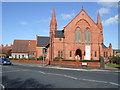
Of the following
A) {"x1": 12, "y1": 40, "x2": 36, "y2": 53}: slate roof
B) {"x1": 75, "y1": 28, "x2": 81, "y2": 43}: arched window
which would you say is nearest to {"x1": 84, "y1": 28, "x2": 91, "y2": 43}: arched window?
{"x1": 75, "y1": 28, "x2": 81, "y2": 43}: arched window

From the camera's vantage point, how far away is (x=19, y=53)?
6669cm

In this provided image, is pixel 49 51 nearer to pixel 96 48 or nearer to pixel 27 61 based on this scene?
pixel 27 61

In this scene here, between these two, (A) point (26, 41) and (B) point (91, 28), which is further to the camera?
(A) point (26, 41)

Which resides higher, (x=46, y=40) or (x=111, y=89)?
(x=46, y=40)

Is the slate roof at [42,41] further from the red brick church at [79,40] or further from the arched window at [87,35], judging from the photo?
the arched window at [87,35]

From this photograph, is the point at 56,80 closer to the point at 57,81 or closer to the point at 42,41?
the point at 57,81

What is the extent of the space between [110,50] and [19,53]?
3574cm

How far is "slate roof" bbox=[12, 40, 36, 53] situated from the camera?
66.7 m

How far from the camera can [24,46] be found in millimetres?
69125

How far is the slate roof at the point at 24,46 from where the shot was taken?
6673 centimetres

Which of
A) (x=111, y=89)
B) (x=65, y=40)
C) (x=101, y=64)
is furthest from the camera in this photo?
(x=65, y=40)

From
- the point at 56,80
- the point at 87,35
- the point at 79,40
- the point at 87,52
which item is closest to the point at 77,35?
the point at 79,40

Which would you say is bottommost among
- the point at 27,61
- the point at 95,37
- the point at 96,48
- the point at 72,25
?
the point at 27,61

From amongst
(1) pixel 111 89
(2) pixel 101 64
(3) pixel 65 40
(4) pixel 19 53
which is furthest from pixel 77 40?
(1) pixel 111 89
